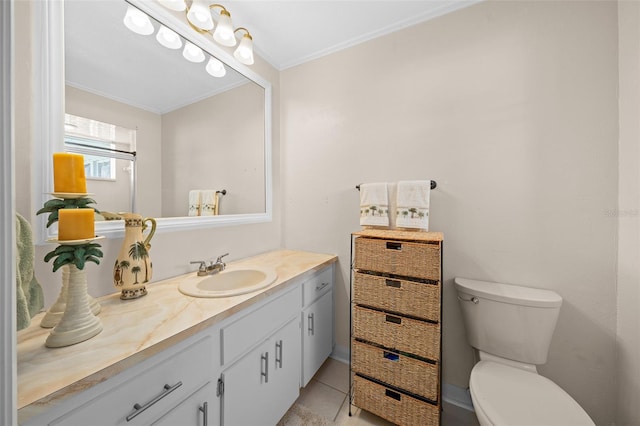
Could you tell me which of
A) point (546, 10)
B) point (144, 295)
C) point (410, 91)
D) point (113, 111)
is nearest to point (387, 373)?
point (144, 295)

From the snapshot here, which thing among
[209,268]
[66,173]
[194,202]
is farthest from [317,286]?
[66,173]

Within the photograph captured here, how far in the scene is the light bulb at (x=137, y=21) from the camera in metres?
1.10

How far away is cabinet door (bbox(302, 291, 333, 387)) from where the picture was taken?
1412mm

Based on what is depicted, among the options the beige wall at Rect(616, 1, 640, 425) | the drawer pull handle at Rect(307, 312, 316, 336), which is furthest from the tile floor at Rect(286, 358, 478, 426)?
the beige wall at Rect(616, 1, 640, 425)

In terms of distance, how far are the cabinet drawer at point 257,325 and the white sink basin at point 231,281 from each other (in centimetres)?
12

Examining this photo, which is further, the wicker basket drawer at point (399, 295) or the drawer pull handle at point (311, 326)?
the drawer pull handle at point (311, 326)

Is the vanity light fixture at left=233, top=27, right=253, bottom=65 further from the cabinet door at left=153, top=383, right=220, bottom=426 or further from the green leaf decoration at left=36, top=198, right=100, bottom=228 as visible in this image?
the cabinet door at left=153, top=383, right=220, bottom=426

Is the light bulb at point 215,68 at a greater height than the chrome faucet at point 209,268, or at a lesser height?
greater

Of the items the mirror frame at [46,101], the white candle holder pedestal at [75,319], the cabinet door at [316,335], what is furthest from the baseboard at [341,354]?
the mirror frame at [46,101]

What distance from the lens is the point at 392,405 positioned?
48.6 inches

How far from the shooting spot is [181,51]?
1330mm

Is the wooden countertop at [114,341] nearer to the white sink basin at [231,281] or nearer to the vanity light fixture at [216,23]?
the white sink basin at [231,281]

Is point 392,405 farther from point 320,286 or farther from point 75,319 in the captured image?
point 75,319

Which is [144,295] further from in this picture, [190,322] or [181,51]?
[181,51]
